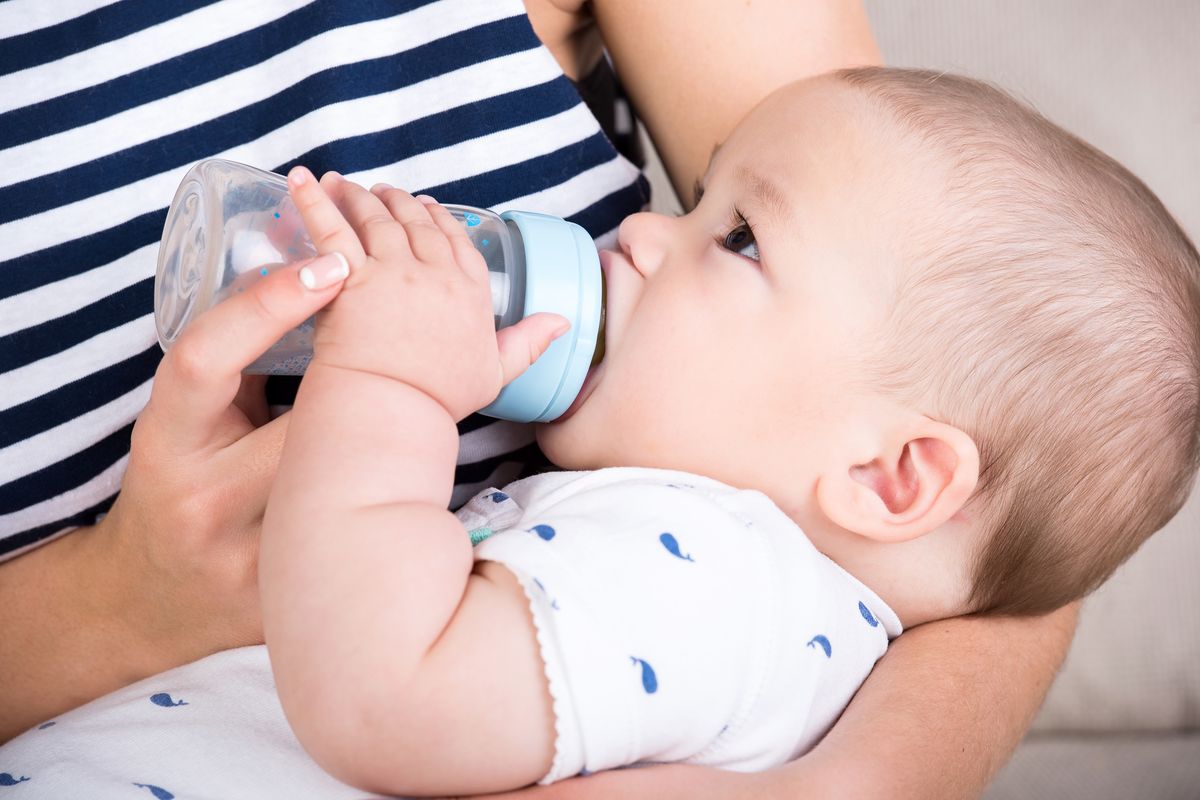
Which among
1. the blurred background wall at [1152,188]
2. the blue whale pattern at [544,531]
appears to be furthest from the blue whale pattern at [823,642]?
the blurred background wall at [1152,188]

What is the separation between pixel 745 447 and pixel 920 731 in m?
0.30

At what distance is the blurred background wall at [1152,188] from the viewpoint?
1845mm

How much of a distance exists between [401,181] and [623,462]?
38cm

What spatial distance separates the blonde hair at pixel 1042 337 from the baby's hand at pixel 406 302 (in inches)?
14.0

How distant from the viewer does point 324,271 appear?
781 millimetres

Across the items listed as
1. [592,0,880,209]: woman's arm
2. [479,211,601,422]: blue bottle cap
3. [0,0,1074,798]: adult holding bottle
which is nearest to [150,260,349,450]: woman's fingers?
[0,0,1074,798]: adult holding bottle

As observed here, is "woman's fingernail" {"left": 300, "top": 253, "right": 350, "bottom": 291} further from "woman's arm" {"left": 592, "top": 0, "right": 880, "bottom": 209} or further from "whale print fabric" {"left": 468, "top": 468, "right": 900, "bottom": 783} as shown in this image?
"woman's arm" {"left": 592, "top": 0, "right": 880, "bottom": 209}

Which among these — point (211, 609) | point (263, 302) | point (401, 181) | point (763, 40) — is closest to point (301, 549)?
point (263, 302)

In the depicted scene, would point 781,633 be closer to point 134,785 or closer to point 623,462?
point 623,462

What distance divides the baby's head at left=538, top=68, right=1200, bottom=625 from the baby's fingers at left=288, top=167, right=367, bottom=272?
30 cm

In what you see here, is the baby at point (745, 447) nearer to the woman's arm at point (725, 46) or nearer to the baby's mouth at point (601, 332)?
the baby's mouth at point (601, 332)

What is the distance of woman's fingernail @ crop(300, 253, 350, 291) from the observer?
0.78 m

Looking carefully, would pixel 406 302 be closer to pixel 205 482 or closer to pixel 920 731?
pixel 205 482

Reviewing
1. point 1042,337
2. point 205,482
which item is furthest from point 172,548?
point 1042,337
